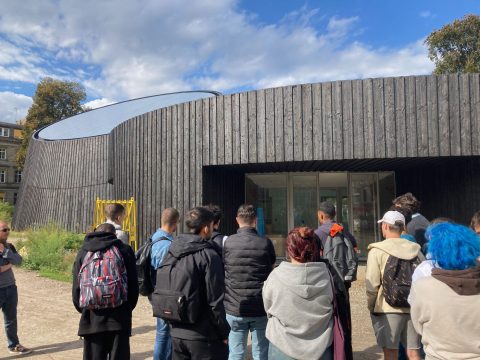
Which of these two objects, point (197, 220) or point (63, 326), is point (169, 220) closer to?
point (197, 220)

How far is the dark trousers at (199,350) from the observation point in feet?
9.11

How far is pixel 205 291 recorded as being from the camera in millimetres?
2820

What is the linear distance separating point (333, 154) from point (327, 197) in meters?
3.31

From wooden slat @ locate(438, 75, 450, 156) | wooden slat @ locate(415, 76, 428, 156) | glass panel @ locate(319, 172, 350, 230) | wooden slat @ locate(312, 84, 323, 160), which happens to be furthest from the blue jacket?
glass panel @ locate(319, 172, 350, 230)

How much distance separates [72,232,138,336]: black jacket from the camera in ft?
10.8

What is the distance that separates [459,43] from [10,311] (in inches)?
1171

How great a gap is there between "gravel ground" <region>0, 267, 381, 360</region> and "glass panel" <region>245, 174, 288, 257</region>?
368 cm

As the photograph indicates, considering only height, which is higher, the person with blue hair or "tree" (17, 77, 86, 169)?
"tree" (17, 77, 86, 169)

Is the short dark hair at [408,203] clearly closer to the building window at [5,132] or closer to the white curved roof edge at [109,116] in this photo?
the white curved roof edge at [109,116]

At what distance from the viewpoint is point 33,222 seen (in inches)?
872

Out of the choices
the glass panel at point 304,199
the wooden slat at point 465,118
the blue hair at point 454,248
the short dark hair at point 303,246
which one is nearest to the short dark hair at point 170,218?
the short dark hair at point 303,246

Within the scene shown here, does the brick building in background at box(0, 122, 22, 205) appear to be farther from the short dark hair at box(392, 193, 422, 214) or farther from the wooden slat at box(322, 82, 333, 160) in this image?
the short dark hair at box(392, 193, 422, 214)

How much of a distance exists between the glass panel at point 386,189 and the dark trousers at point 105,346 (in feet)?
32.7

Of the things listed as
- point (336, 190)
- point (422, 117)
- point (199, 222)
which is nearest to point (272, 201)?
point (336, 190)
